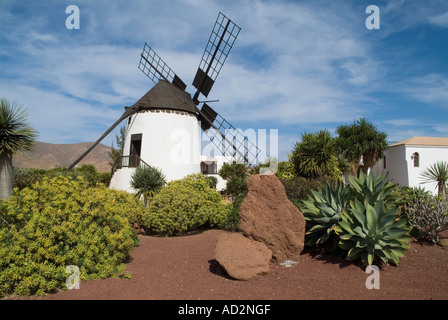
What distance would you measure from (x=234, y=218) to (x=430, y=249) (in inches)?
211

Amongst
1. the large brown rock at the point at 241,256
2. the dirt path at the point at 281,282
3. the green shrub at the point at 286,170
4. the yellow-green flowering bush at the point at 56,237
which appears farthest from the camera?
the green shrub at the point at 286,170

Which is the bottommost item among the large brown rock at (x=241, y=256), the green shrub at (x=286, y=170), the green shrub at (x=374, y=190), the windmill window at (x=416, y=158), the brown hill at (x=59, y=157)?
the large brown rock at (x=241, y=256)

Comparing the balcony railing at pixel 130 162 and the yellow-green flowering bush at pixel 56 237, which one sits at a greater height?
the balcony railing at pixel 130 162

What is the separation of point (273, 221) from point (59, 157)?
3432 inches

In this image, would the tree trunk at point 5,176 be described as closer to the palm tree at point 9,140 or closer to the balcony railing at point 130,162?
the palm tree at point 9,140

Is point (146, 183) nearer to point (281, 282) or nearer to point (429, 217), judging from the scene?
point (281, 282)

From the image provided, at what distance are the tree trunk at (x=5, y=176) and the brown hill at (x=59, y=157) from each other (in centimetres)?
5946

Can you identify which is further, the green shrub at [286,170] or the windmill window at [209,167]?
the windmill window at [209,167]

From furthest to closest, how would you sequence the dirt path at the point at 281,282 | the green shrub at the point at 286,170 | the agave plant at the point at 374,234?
the green shrub at the point at 286,170 → the agave plant at the point at 374,234 → the dirt path at the point at 281,282

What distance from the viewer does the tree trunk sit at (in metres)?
10.6

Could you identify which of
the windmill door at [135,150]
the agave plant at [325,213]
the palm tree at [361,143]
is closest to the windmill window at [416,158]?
the palm tree at [361,143]

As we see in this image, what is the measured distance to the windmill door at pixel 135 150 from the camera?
1803 cm
